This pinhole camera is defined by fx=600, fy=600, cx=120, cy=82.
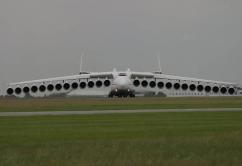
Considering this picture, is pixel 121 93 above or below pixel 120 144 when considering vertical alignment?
above

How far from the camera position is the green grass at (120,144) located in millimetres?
14773

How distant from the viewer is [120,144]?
59.9 ft

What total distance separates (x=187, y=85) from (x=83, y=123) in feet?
202

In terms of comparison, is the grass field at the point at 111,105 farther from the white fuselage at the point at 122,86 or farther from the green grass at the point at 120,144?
the white fuselage at the point at 122,86

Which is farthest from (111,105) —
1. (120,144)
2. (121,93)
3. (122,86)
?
(121,93)

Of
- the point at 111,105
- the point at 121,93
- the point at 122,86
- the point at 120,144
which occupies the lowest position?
the point at 111,105

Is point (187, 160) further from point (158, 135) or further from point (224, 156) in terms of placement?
point (158, 135)

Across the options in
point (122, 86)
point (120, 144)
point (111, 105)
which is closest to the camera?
point (120, 144)

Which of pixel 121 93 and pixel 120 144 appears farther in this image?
pixel 121 93

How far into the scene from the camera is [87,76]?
92.2m

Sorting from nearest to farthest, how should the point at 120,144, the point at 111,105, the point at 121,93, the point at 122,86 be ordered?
1. the point at 120,144
2. the point at 111,105
3. the point at 122,86
4. the point at 121,93

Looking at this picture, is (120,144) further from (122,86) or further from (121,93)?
(121,93)

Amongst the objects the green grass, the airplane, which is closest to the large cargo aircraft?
the airplane

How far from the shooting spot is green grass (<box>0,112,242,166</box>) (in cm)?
1477
